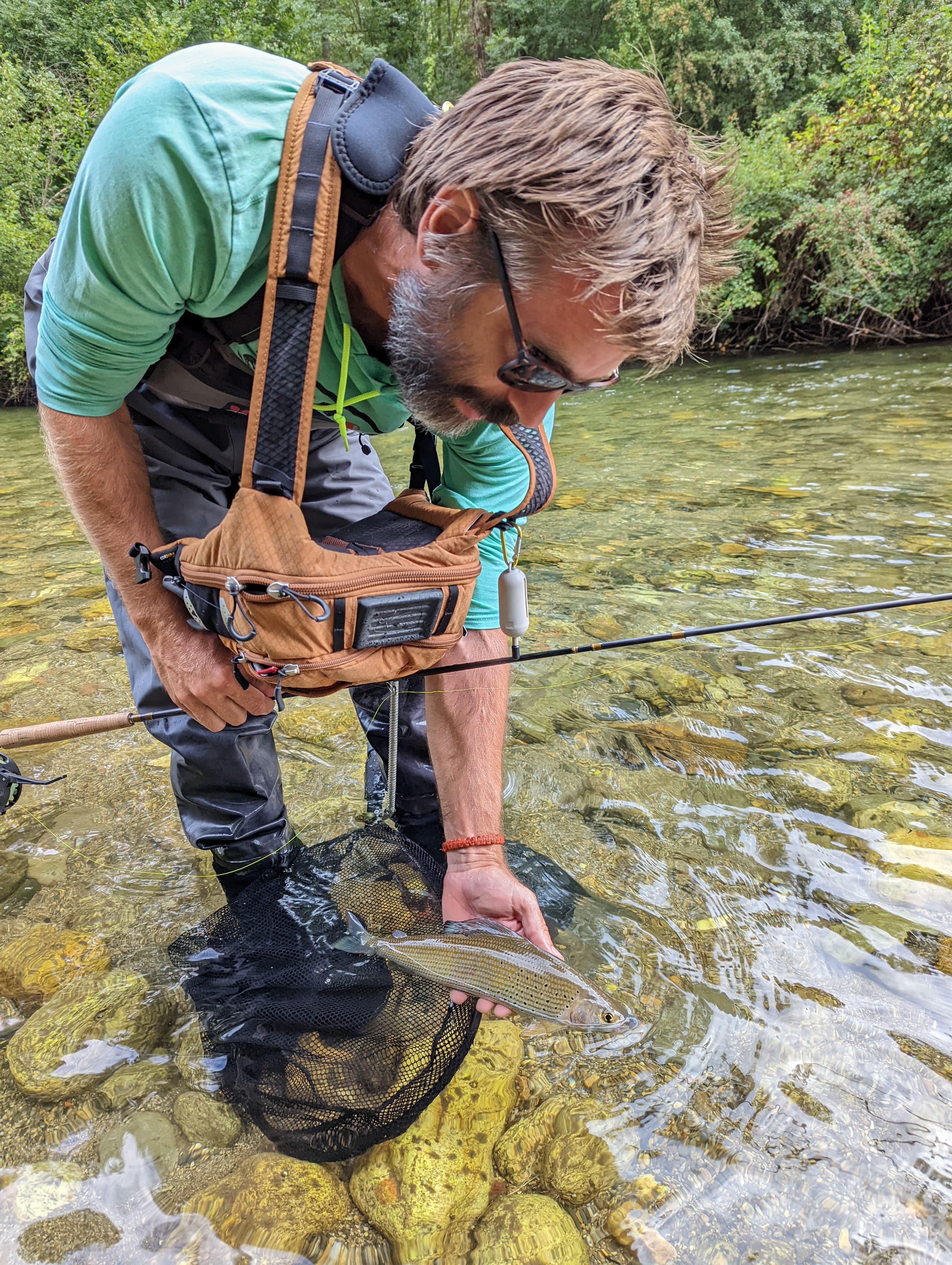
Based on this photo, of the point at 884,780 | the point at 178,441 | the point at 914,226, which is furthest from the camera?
the point at 914,226

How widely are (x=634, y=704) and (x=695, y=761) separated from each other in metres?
0.47

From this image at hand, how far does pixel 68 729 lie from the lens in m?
2.13

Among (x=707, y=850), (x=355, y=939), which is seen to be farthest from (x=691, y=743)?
(x=355, y=939)

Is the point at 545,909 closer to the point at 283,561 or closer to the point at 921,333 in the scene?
the point at 283,561

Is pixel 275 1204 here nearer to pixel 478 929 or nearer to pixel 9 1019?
pixel 478 929

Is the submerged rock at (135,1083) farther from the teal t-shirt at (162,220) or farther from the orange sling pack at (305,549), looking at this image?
the teal t-shirt at (162,220)

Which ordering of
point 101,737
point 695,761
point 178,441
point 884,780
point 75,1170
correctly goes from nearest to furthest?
point 75,1170 < point 178,441 < point 884,780 < point 695,761 < point 101,737

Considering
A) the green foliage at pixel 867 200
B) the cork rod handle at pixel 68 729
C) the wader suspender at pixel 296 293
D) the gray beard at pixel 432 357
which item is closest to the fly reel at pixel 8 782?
the cork rod handle at pixel 68 729

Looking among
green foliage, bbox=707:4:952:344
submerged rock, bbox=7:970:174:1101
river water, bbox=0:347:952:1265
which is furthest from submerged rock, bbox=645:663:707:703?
green foliage, bbox=707:4:952:344

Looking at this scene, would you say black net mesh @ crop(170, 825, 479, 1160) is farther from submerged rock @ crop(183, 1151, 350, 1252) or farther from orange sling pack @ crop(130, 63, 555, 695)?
orange sling pack @ crop(130, 63, 555, 695)

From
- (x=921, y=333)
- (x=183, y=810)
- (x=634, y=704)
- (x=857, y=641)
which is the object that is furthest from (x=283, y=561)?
(x=921, y=333)

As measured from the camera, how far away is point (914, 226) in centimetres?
1291

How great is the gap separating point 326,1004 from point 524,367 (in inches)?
58.7

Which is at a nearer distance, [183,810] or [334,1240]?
[334,1240]
